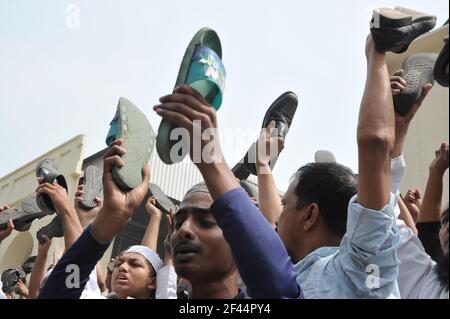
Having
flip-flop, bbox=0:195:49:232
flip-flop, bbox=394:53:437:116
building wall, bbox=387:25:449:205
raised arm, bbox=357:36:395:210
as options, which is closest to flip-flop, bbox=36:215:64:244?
flip-flop, bbox=0:195:49:232

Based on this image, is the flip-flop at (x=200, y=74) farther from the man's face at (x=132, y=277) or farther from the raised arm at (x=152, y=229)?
the raised arm at (x=152, y=229)

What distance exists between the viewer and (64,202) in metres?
2.58

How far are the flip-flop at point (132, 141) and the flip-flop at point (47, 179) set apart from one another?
895 millimetres

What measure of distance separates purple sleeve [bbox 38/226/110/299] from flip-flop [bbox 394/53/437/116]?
940 mm

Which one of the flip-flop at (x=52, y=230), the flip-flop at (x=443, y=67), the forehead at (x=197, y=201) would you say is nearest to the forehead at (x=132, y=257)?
the flip-flop at (x=52, y=230)

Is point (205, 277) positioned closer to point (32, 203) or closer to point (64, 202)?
point (64, 202)

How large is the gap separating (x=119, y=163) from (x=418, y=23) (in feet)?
2.86

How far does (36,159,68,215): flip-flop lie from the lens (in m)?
2.71

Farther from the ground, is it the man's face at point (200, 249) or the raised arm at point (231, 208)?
the raised arm at point (231, 208)

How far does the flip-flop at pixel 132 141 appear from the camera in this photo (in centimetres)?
181

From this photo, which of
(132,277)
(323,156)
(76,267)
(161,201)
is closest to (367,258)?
(76,267)

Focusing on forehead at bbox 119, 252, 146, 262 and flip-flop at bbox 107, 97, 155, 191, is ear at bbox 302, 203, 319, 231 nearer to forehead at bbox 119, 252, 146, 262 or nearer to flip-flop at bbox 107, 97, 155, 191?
flip-flop at bbox 107, 97, 155, 191

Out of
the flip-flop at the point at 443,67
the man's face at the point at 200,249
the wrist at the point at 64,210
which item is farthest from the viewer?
the wrist at the point at 64,210

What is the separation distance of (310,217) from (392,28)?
64 centimetres
